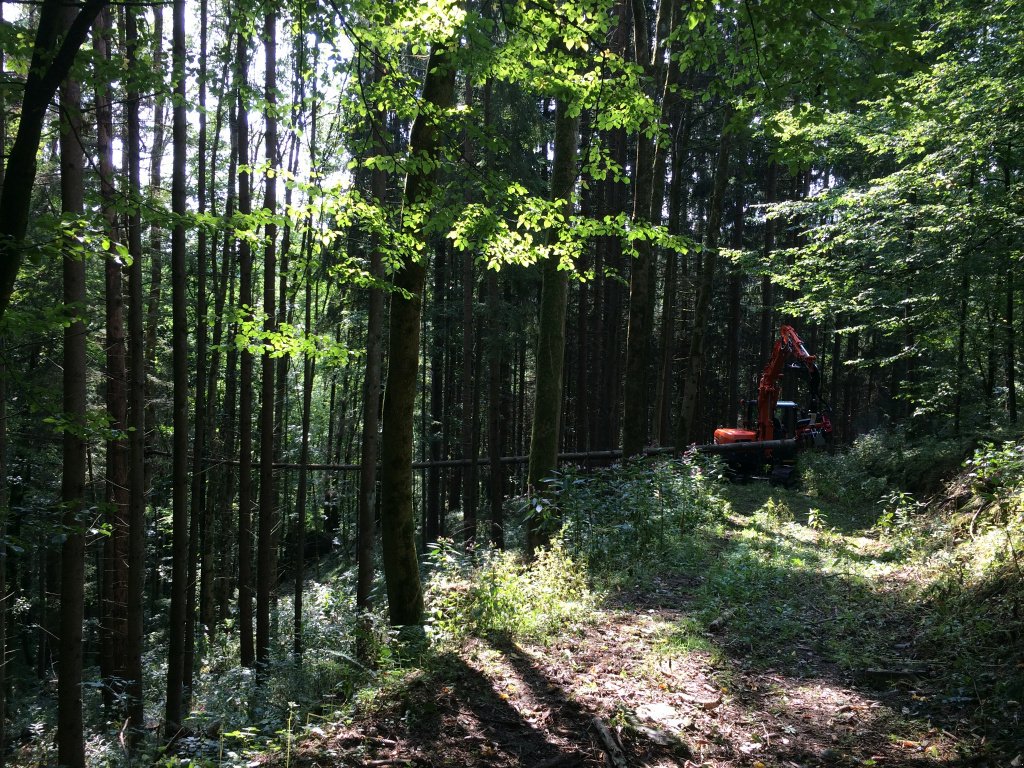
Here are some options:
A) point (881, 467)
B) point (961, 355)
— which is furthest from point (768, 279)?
point (881, 467)

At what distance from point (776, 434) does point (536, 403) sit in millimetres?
11343

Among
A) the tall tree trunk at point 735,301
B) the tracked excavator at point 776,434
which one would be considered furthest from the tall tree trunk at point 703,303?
the tall tree trunk at point 735,301

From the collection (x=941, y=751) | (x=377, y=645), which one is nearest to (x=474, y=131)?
(x=377, y=645)

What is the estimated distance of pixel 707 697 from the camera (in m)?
4.30

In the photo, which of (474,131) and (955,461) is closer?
(474,131)

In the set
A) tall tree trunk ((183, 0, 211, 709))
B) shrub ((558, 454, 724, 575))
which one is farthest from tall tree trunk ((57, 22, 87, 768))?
shrub ((558, 454, 724, 575))

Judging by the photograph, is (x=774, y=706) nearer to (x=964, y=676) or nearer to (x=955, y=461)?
(x=964, y=676)

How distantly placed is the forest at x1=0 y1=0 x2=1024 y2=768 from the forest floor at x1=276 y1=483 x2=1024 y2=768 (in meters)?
0.03

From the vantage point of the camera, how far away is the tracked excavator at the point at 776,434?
1730cm

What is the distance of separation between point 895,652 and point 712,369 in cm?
2981

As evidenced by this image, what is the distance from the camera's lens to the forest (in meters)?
3.90

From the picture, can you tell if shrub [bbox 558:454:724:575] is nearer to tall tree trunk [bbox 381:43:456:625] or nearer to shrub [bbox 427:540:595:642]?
shrub [bbox 427:540:595:642]

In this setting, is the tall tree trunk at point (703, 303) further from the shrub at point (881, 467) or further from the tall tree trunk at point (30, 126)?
the tall tree trunk at point (30, 126)

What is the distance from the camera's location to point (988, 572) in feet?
17.1
